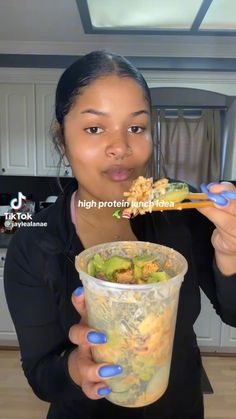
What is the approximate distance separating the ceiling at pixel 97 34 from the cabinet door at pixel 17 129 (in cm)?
27

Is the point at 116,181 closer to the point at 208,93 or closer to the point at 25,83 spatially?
the point at 25,83

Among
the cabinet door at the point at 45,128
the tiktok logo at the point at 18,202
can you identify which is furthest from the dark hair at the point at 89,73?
the tiktok logo at the point at 18,202

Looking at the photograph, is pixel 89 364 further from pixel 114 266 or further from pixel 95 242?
pixel 95 242

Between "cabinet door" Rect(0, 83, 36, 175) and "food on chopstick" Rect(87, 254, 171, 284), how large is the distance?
218 centimetres

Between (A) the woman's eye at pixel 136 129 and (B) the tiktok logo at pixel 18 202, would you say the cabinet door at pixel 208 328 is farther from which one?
(A) the woman's eye at pixel 136 129

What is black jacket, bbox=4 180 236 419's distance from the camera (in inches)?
25.1

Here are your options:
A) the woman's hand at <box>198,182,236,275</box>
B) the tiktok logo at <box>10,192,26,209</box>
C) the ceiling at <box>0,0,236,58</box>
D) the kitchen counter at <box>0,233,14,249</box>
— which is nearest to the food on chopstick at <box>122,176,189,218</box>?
the woman's hand at <box>198,182,236,275</box>

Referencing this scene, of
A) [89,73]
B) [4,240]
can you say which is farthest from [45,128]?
[89,73]

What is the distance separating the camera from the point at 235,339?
2314 millimetres

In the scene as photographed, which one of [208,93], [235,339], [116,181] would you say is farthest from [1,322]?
[208,93]

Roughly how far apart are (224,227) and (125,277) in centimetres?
16

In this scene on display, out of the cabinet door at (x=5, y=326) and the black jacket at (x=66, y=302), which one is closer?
the black jacket at (x=66, y=302)

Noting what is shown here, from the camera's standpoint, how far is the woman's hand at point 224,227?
1.67ft

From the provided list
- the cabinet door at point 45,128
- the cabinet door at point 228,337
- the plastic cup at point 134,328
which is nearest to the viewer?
the plastic cup at point 134,328
